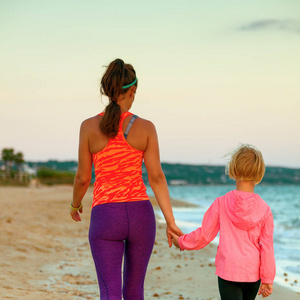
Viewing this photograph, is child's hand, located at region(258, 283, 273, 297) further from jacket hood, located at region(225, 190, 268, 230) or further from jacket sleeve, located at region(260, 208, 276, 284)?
jacket hood, located at region(225, 190, 268, 230)

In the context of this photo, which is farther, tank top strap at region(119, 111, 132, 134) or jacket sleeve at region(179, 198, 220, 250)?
jacket sleeve at region(179, 198, 220, 250)

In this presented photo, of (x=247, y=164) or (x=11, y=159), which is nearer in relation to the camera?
(x=247, y=164)

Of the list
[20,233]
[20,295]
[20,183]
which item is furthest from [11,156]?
[20,295]

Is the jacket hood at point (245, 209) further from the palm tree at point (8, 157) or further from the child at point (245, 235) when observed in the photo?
the palm tree at point (8, 157)

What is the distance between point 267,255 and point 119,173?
42.3 inches

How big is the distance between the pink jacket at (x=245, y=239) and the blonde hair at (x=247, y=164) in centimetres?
11

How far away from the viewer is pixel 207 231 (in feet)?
10.5

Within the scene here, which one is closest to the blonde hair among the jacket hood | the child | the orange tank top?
the child

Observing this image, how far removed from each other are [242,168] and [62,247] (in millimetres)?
7928

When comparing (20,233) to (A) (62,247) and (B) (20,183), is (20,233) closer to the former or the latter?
(A) (62,247)

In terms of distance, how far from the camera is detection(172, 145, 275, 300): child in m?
3.01

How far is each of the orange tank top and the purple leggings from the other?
5 cm

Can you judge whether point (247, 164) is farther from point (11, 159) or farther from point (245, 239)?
point (11, 159)

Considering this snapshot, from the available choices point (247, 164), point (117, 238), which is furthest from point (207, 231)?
point (117, 238)
